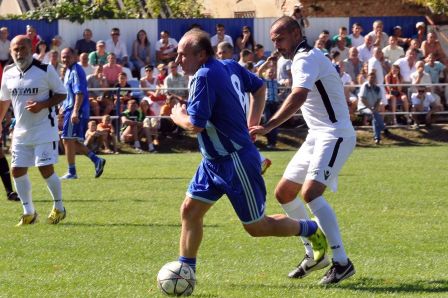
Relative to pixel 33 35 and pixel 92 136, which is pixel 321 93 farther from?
pixel 33 35

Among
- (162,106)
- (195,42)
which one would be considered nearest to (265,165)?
(195,42)

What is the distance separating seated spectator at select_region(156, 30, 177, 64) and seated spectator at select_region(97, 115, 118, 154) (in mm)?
2971

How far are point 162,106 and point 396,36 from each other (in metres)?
6.84

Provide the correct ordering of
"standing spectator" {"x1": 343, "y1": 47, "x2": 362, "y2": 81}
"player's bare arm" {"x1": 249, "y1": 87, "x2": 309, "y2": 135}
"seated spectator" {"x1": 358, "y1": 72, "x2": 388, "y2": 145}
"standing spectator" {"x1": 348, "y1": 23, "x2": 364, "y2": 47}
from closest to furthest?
"player's bare arm" {"x1": 249, "y1": 87, "x2": 309, "y2": 135} → "seated spectator" {"x1": 358, "y1": 72, "x2": 388, "y2": 145} → "standing spectator" {"x1": 343, "y1": 47, "x2": 362, "y2": 81} → "standing spectator" {"x1": 348, "y1": 23, "x2": 364, "y2": 47}

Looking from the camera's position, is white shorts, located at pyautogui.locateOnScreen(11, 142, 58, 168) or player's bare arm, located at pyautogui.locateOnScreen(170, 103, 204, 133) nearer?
player's bare arm, located at pyautogui.locateOnScreen(170, 103, 204, 133)

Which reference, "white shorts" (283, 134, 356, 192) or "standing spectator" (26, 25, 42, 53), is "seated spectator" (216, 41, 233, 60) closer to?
"white shorts" (283, 134, 356, 192)

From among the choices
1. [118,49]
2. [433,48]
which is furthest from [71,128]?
[433,48]

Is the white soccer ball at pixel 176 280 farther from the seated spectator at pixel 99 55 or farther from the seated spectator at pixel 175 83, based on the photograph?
the seated spectator at pixel 99 55

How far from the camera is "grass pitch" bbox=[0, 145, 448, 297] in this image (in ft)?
27.2

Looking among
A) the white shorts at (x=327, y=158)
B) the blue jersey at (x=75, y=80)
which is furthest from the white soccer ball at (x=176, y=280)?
the blue jersey at (x=75, y=80)

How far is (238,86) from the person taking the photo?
8.05 metres

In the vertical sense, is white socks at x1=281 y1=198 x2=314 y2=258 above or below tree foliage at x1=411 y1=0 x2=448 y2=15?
above

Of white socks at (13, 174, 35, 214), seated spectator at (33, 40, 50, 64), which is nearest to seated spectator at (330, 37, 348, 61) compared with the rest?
seated spectator at (33, 40, 50, 64)

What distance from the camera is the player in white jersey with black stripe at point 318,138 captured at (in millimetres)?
8383
